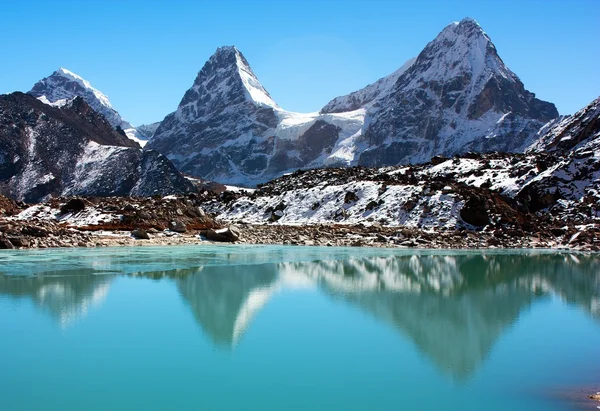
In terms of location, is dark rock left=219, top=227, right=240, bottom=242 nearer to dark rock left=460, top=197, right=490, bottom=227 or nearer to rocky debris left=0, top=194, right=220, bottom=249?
rocky debris left=0, top=194, right=220, bottom=249

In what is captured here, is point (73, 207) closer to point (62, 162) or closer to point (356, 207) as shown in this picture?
point (356, 207)

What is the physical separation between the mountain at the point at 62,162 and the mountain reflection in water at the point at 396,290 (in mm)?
112999

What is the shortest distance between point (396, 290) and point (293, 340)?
819 centimetres

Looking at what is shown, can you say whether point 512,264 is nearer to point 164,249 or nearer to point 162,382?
point 164,249

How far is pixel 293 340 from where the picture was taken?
12547 mm

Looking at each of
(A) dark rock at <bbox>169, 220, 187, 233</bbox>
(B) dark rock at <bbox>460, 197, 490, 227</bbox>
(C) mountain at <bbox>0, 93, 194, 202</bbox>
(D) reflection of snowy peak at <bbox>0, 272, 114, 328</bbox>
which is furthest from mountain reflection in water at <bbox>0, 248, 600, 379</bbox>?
(C) mountain at <bbox>0, 93, 194, 202</bbox>

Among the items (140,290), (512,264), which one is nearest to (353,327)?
(140,290)

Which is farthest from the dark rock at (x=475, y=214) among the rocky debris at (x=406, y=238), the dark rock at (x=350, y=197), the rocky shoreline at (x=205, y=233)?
the dark rock at (x=350, y=197)

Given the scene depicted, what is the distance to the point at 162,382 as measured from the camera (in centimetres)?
964

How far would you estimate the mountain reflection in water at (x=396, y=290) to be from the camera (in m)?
13.6

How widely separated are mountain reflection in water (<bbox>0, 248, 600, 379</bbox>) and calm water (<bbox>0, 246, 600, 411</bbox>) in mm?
70

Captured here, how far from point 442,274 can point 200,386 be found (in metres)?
16.9

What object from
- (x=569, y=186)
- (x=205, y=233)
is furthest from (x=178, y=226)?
(x=569, y=186)

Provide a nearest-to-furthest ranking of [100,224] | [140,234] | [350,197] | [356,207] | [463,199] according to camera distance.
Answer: [140,234] < [100,224] < [463,199] < [356,207] < [350,197]
